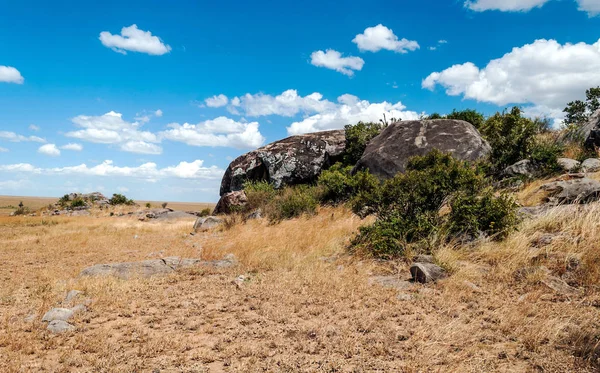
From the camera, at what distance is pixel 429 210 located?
30.2 feet

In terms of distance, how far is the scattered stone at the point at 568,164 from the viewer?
1215 cm

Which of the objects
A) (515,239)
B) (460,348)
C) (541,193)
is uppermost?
(541,193)

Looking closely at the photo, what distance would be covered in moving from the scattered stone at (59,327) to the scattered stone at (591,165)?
1432 centimetres

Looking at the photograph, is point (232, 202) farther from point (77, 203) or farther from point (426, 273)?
point (77, 203)

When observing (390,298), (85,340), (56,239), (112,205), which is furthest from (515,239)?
(112,205)

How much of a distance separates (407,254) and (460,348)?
A: 12.7 feet

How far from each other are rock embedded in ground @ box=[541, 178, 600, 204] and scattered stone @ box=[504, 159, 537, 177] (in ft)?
9.42

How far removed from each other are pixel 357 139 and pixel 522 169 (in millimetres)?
10852

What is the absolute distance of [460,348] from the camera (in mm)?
4074

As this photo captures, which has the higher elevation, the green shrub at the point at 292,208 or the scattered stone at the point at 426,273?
the green shrub at the point at 292,208

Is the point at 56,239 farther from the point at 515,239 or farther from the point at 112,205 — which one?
the point at 112,205

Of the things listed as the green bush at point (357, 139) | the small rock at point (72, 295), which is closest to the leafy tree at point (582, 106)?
the green bush at point (357, 139)

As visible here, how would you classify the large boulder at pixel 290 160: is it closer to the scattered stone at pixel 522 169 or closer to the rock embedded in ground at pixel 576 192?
the scattered stone at pixel 522 169

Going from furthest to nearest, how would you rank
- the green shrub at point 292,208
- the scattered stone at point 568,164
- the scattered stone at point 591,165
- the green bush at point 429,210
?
the green shrub at point 292,208 → the scattered stone at point 568,164 → the scattered stone at point 591,165 → the green bush at point 429,210
